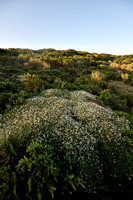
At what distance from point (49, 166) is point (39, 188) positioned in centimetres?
54

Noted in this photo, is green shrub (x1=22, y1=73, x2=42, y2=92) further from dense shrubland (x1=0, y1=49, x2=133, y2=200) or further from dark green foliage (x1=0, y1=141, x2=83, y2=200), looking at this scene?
dark green foliage (x1=0, y1=141, x2=83, y2=200)

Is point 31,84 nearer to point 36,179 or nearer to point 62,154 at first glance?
point 62,154

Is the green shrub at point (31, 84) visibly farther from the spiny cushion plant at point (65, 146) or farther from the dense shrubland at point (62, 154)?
the spiny cushion plant at point (65, 146)

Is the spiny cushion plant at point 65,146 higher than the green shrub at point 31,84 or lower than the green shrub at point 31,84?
lower

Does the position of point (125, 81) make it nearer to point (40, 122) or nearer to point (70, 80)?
point (70, 80)

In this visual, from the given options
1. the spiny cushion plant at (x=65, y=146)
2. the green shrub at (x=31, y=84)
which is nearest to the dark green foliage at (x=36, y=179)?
the spiny cushion plant at (x=65, y=146)

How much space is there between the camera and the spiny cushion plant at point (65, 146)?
8.66ft

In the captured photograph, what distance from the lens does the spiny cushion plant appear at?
2.64 m

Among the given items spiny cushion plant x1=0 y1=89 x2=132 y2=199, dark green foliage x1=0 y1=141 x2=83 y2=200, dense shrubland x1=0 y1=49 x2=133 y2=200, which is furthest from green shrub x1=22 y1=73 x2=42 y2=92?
dark green foliage x1=0 y1=141 x2=83 y2=200

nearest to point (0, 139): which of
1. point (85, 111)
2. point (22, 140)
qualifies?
point (22, 140)

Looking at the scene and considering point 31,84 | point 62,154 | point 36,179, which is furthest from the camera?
point 31,84

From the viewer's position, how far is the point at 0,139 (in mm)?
3268

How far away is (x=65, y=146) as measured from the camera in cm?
372

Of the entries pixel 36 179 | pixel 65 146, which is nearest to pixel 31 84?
pixel 65 146
